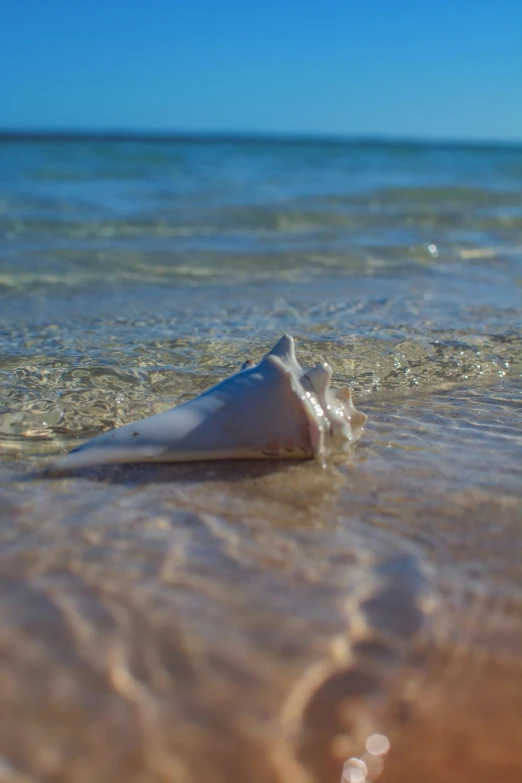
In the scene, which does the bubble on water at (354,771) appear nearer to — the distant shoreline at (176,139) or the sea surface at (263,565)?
the sea surface at (263,565)

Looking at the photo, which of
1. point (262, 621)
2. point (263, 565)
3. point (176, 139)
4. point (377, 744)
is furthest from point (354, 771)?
point (176, 139)

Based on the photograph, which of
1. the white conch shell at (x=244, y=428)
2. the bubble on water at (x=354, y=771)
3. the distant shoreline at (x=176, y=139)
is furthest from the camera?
the distant shoreline at (x=176, y=139)

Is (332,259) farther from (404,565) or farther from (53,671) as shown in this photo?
(53,671)

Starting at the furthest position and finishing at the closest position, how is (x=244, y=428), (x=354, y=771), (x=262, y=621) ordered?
(x=244, y=428) < (x=262, y=621) < (x=354, y=771)

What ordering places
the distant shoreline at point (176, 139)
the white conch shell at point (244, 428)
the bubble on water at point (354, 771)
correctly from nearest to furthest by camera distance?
the bubble on water at point (354, 771) → the white conch shell at point (244, 428) → the distant shoreline at point (176, 139)

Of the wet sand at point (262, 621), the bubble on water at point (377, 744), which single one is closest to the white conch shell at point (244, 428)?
the wet sand at point (262, 621)

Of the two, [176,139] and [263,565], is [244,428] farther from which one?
[176,139]

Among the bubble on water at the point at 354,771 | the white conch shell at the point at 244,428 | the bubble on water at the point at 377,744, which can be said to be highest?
the white conch shell at the point at 244,428
